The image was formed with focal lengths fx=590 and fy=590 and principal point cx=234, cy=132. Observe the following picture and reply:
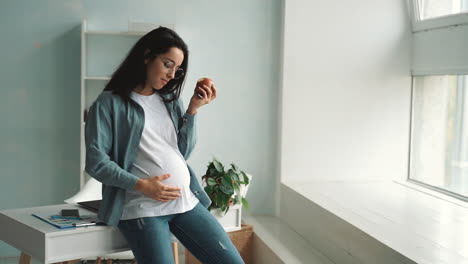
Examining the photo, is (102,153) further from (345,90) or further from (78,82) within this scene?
(345,90)

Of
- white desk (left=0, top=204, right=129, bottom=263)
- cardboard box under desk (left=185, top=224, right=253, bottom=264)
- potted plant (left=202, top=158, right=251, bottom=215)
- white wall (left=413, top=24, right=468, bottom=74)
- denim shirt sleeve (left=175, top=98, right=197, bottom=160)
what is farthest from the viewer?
cardboard box under desk (left=185, top=224, right=253, bottom=264)

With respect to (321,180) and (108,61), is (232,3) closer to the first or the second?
(108,61)

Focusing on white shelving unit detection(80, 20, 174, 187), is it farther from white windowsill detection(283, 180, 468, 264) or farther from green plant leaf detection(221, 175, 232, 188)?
white windowsill detection(283, 180, 468, 264)

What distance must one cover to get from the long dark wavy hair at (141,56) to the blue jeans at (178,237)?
0.46 meters

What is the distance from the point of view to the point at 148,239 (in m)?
2.02

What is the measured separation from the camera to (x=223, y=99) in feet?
13.6

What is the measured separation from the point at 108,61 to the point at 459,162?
2.37 metres

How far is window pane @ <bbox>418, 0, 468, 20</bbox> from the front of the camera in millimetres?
3698

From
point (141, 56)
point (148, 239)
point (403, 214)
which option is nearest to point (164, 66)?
point (141, 56)

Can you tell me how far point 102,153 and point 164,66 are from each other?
0.38 metres

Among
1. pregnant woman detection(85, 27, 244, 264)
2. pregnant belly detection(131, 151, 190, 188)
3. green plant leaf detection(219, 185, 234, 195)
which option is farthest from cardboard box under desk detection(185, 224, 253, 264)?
pregnant belly detection(131, 151, 190, 188)

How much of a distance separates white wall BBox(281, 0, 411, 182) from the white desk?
2.21m

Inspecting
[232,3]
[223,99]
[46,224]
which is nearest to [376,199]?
[223,99]

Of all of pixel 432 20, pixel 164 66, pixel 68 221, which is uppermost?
pixel 432 20
